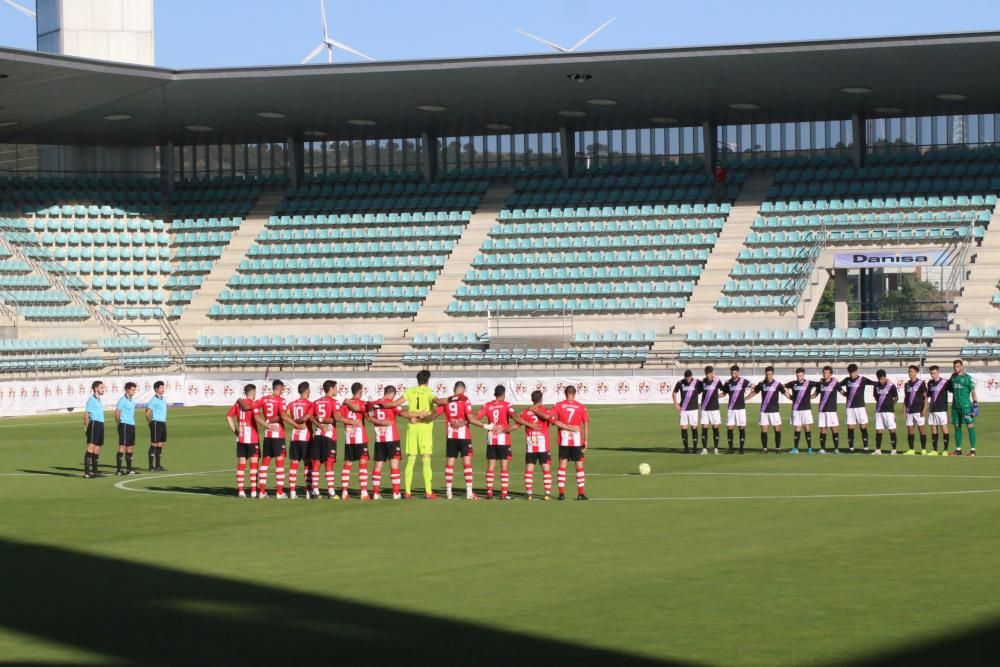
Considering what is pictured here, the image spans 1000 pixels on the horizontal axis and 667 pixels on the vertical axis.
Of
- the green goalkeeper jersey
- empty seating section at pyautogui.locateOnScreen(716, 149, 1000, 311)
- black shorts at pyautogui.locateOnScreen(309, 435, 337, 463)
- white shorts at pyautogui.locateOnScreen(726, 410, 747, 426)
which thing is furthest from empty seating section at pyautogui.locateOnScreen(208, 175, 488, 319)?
black shorts at pyautogui.locateOnScreen(309, 435, 337, 463)

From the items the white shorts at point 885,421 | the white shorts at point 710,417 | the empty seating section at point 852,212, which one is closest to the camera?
the white shorts at point 885,421

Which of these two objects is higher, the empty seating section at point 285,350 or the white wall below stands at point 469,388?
the empty seating section at point 285,350

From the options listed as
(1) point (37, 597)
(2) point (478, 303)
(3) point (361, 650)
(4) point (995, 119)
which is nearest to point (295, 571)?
(1) point (37, 597)

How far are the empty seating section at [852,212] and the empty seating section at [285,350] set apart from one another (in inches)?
506

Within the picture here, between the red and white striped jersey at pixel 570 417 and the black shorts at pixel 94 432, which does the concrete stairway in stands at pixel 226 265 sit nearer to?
the black shorts at pixel 94 432

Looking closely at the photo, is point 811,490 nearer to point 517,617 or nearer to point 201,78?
point 517,617

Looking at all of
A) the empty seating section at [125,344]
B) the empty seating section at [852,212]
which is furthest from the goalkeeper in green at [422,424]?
the empty seating section at [125,344]

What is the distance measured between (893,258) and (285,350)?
72.5ft

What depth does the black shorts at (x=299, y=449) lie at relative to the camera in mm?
23391

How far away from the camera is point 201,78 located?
49438 millimetres

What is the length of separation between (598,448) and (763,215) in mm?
26449

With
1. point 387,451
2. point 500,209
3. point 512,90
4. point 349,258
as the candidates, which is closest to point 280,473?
point 387,451

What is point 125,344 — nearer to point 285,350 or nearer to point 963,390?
point 285,350

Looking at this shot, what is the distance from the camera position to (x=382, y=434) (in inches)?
911
